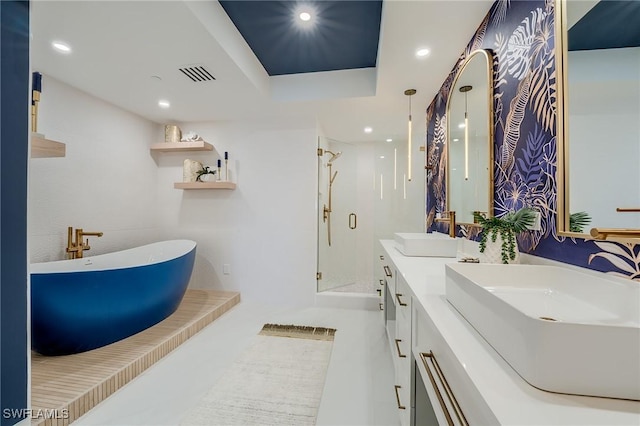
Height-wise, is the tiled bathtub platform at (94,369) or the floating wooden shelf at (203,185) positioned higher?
the floating wooden shelf at (203,185)

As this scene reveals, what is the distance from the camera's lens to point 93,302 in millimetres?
1801

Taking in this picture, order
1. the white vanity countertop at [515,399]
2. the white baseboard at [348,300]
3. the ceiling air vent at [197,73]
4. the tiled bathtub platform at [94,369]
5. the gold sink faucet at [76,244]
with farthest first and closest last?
1. the white baseboard at [348,300]
2. the gold sink faucet at [76,244]
3. the ceiling air vent at [197,73]
4. the tiled bathtub platform at [94,369]
5. the white vanity countertop at [515,399]

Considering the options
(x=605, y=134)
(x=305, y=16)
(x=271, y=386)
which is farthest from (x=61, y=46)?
(x=605, y=134)

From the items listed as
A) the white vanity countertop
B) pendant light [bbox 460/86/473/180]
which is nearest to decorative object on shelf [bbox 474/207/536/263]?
the white vanity countertop

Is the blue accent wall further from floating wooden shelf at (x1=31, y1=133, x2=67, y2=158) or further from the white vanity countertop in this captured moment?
the white vanity countertop

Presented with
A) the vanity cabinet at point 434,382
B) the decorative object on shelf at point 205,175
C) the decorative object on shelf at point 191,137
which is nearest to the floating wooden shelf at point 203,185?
the decorative object on shelf at point 205,175

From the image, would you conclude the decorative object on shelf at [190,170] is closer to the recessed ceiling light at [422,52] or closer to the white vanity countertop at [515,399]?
the recessed ceiling light at [422,52]

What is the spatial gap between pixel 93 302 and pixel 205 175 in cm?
192

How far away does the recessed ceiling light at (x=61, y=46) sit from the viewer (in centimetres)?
179

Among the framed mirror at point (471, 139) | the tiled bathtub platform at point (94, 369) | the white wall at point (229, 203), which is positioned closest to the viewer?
the tiled bathtub platform at point (94, 369)

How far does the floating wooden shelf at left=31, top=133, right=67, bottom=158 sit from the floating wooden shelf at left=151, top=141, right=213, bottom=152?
1.41 metres

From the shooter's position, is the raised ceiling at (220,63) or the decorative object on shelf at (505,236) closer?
the decorative object on shelf at (505,236)

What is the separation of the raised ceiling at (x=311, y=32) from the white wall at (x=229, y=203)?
2.83ft

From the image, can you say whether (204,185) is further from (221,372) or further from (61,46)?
(221,372)
